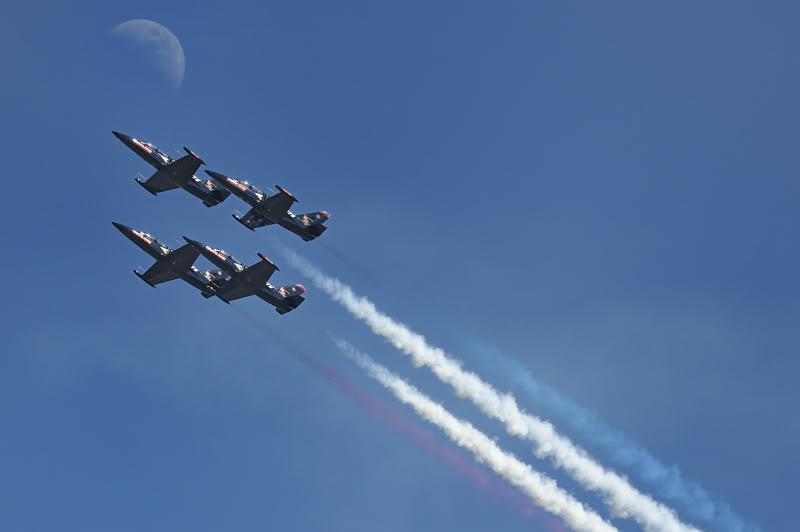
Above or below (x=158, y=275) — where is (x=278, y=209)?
above

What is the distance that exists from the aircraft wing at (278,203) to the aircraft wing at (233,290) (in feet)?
29.5

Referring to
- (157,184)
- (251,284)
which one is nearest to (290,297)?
(251,284)

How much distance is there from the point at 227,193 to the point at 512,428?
1733 inches

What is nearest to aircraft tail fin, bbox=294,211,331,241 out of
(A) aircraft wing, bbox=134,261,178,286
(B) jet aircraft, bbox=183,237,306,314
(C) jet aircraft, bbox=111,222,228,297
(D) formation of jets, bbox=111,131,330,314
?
(D) formation of jets, bbox=111,131,330,314

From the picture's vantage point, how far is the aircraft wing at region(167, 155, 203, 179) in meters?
144

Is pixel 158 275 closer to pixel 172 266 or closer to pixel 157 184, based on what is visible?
pixel 172 266

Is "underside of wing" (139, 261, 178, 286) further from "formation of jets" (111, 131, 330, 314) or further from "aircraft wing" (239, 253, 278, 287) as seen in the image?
"aircraft wing" (239, 253, 278, 287)

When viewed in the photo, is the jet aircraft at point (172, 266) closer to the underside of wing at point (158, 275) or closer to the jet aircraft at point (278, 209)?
the underside of wing at point (158, 275)

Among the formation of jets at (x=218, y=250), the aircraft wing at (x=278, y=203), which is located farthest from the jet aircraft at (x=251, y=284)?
the aircraft wing at (x=278, y=203)

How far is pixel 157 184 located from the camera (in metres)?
150

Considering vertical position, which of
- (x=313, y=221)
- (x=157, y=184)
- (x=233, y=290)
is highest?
(x=313, y=221)

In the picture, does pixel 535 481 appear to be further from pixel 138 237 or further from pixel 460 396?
pixel 138 237

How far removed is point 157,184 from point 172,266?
457 inches

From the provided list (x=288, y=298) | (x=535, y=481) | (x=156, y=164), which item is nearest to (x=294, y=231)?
(x=288, y=298)
